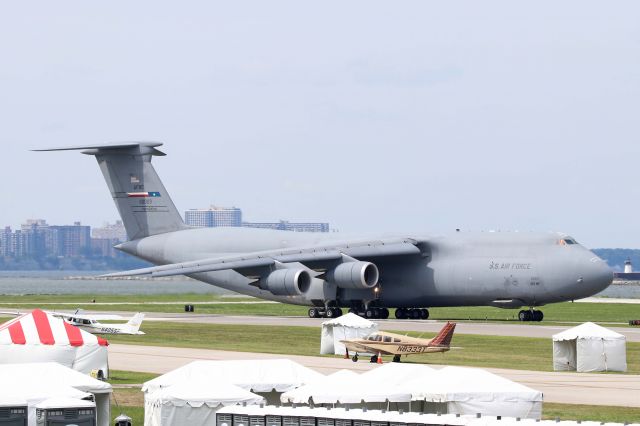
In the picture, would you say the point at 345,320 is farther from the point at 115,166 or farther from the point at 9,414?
the point at 115,166

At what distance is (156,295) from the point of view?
354 feet

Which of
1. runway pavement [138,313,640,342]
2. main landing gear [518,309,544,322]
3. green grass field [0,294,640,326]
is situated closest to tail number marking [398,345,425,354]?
runway pavement [138,313,640,342]

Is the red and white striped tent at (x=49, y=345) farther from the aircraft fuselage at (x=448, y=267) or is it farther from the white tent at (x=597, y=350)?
the aircraft fuselage at (x=448, y=267)

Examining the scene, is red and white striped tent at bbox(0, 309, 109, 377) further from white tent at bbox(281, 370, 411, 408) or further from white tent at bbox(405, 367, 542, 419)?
white tent at bbox(405, 367, 542, 419)

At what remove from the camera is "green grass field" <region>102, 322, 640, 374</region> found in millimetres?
42250

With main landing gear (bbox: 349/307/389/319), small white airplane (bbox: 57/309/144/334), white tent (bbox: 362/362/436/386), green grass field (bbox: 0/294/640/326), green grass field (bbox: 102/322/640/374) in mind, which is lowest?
green grass field (bbox: 0/294/640/326)

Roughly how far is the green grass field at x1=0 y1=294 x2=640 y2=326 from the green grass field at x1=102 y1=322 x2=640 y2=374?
1416cm

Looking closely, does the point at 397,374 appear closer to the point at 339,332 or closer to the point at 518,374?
the point at 518,374

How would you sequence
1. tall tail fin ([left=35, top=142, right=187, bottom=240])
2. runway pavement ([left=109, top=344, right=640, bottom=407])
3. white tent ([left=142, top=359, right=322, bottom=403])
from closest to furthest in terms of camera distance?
white tent ([left=142, top=359, right=322, bottom=403]) → runway pavement ([left=109, top=344, right=640, bottom=407]) → tall tail fin ([left=35, top=142, right=187, bottom=240])

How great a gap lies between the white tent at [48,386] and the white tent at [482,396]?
5.53 metres

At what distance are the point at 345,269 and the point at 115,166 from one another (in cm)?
1580

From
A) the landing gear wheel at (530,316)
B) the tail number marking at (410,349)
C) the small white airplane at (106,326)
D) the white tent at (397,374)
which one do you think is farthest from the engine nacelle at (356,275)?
the white tent at (397,374)

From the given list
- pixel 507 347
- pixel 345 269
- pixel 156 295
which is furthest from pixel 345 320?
pixel 156 295

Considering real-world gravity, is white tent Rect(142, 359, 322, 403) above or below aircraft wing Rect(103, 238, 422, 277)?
below
